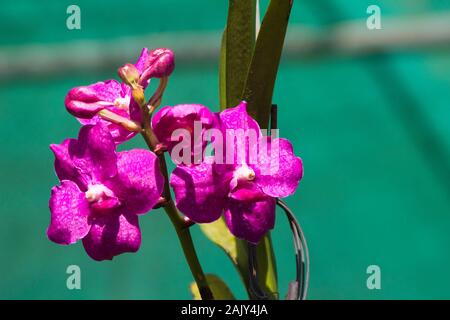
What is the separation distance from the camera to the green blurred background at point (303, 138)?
2.39m

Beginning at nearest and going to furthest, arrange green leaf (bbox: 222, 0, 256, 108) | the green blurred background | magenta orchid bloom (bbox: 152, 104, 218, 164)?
magenta orchid bloom (bbox: 152, 104, 218, 164) → green leaf (bbox: 222, 0, 256, 108) → the green blurred background

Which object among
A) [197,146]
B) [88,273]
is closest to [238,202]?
[197,146]

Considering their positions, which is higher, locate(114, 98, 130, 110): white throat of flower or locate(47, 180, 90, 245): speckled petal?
locate(114, 98, 130, 110): white throat of flower

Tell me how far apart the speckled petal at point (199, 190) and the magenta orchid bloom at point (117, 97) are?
8 centimetres

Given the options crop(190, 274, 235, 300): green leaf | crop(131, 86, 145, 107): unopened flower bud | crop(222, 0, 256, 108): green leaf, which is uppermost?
crop(222, 0, 256, 108): green leaf

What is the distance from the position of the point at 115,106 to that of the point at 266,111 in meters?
0.18

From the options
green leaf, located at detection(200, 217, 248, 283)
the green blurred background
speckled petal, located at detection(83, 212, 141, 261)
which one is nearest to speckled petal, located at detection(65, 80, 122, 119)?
speckled petal, located at detection(83, 212, 141, 261)

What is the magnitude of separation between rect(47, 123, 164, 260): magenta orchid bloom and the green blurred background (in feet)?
5.59

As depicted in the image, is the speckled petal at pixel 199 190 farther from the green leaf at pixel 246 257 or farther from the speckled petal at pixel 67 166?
the green leaf at pixel 246 257

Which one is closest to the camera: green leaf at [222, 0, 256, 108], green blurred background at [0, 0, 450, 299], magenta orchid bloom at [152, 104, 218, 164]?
magenta orchid bloom at [152, 104, 218, 164]

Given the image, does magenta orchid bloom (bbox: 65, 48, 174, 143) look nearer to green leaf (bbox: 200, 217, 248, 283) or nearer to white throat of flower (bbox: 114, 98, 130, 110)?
white throat of flower (bbox: 114, 98, 130, 110)

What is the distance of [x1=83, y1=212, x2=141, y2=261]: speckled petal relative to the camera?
0.67 m

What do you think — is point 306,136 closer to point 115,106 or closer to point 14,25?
point 14,25

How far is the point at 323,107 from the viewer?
Result: 2.47 m
